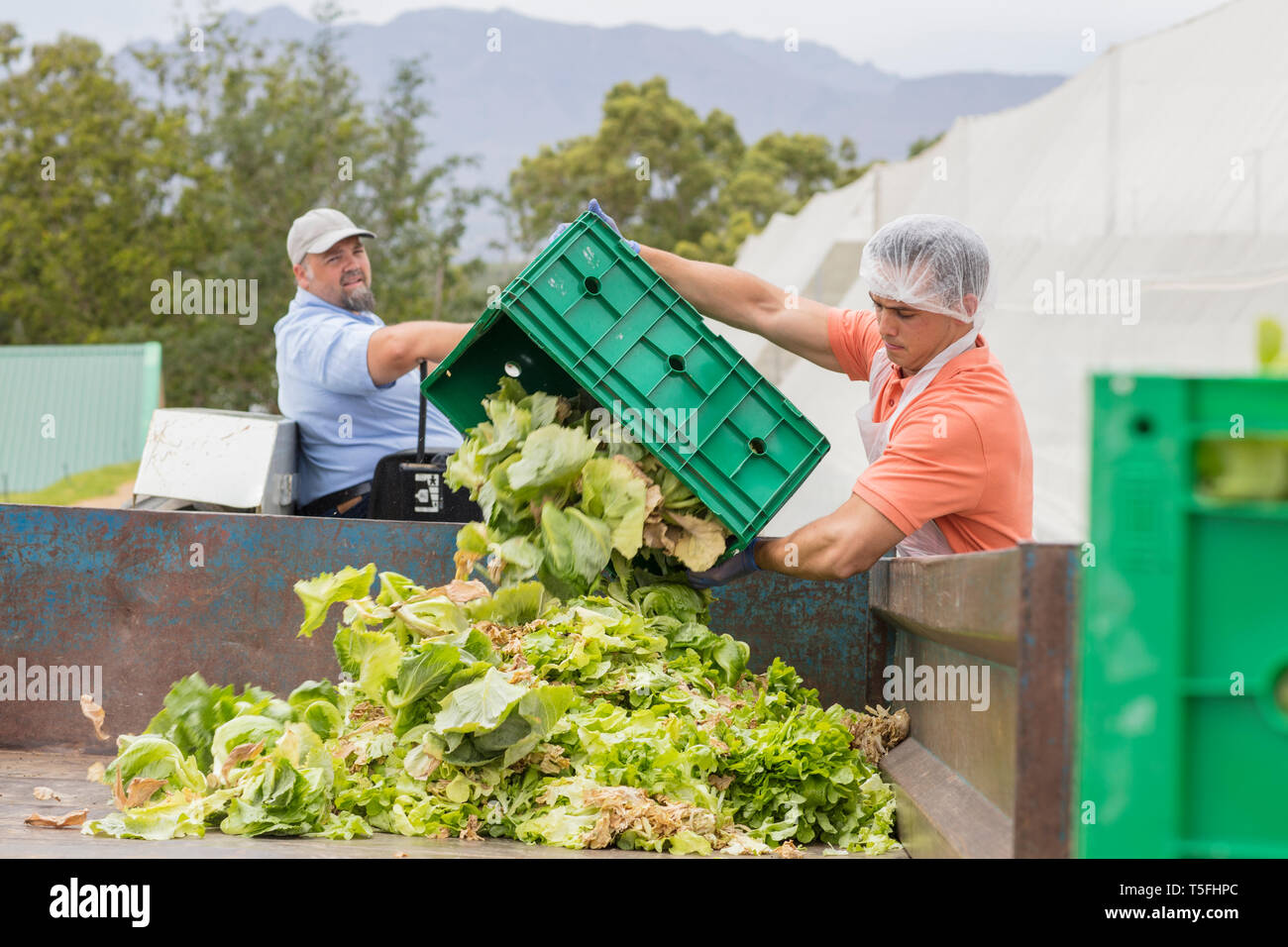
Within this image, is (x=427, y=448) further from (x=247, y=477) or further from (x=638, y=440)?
(x=638, y=440)

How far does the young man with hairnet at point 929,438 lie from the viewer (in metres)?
3.55

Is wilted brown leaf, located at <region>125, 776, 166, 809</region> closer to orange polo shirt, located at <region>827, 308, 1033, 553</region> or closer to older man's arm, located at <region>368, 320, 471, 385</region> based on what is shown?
orange polo shirt, located at <region>827, 308, 1033, 553</region>

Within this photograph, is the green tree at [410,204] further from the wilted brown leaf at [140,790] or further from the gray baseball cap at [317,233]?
the wilted brown leaf at [140,790]

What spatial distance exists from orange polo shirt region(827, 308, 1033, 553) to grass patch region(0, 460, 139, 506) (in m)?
22.7

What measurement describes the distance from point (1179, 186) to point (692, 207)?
1570 inches

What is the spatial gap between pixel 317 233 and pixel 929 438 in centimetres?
398

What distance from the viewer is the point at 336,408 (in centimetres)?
590

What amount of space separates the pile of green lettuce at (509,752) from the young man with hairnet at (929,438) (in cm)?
49

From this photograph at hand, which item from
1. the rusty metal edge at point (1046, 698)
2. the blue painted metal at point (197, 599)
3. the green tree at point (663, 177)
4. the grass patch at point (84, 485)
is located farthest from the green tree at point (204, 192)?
the rusty metal edge at point (1046, 698)

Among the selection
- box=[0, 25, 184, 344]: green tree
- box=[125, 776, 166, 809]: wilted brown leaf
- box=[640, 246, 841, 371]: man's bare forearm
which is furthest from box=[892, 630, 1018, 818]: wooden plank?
box=[0, 25, 184, 344]: green tree

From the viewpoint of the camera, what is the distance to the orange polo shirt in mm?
3555

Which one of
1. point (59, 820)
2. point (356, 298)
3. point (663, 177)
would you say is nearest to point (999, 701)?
point (59, 820)

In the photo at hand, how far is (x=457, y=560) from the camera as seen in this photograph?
12.2 ft

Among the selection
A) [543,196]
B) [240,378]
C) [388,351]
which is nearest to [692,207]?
[543,196]
